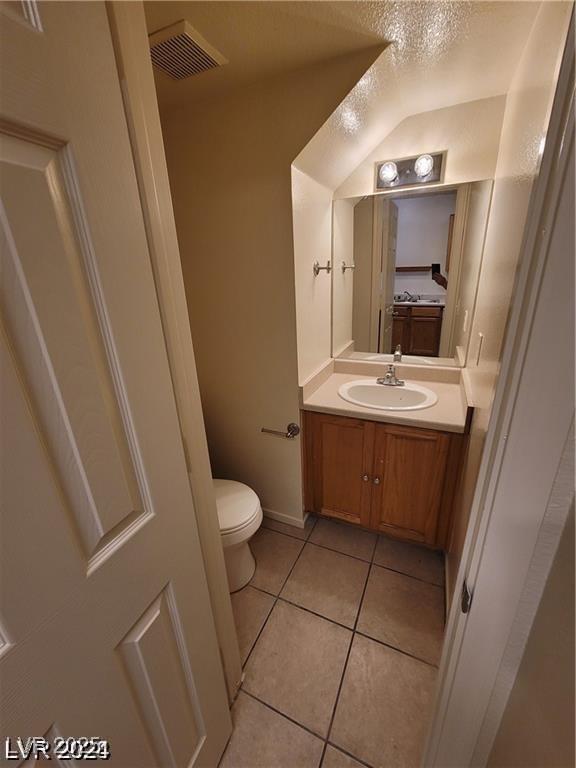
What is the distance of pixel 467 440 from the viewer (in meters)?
1.38

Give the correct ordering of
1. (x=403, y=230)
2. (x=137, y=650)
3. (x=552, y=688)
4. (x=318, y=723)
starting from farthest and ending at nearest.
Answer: (x=403, y=230) < (x=318, y=723) < (x=137, y=650) < (x=552, y=688)

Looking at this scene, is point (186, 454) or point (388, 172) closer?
point (186, 454)

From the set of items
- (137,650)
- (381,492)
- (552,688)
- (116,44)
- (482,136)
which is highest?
(482,136)

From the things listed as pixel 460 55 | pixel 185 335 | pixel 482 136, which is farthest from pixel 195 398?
pixel 482 136

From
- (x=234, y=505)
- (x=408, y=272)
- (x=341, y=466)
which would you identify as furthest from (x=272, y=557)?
(x=408, y=272)

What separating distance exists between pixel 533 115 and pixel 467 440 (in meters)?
1.12

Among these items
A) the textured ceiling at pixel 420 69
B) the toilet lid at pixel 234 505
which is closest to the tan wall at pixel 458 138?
the textured ceiling at pixel 420 69

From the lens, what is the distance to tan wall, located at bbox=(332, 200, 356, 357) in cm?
184

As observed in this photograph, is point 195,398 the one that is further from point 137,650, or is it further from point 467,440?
point 467,440

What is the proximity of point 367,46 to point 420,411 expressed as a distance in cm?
142

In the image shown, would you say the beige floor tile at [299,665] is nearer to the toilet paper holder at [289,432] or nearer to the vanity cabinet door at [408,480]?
the vanity cabinet door at [408,480]

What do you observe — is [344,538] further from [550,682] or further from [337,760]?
[550,682]

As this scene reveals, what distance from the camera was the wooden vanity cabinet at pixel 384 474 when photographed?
1493mm

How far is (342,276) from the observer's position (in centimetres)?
197
